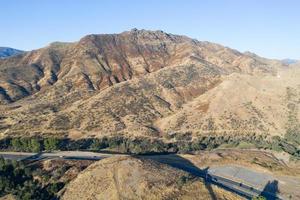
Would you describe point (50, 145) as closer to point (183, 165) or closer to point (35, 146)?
point (35, 146)

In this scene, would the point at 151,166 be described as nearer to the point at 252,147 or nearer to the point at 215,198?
the point at 215,198

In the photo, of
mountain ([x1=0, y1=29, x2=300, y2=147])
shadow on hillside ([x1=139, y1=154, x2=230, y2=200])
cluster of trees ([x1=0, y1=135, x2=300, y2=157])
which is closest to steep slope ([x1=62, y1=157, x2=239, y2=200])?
shadow on hillside ([x1=139, y1=154, x2=230, y2=200])

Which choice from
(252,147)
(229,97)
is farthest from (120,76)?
(252,147)

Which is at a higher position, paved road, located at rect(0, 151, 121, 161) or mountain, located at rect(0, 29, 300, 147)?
mountain, located at rect(0, 29, 300, 147)

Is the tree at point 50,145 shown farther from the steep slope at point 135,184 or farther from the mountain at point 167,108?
the steep slope at point 135,184

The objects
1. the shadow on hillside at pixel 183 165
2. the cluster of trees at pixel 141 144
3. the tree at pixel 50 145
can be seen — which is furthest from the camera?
the tree at pixel 50 145

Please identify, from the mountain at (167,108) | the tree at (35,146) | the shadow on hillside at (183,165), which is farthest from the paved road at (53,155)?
the mountain at (167,108)

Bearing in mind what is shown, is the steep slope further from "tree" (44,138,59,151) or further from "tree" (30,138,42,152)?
"tree" (44,138,59,151)
